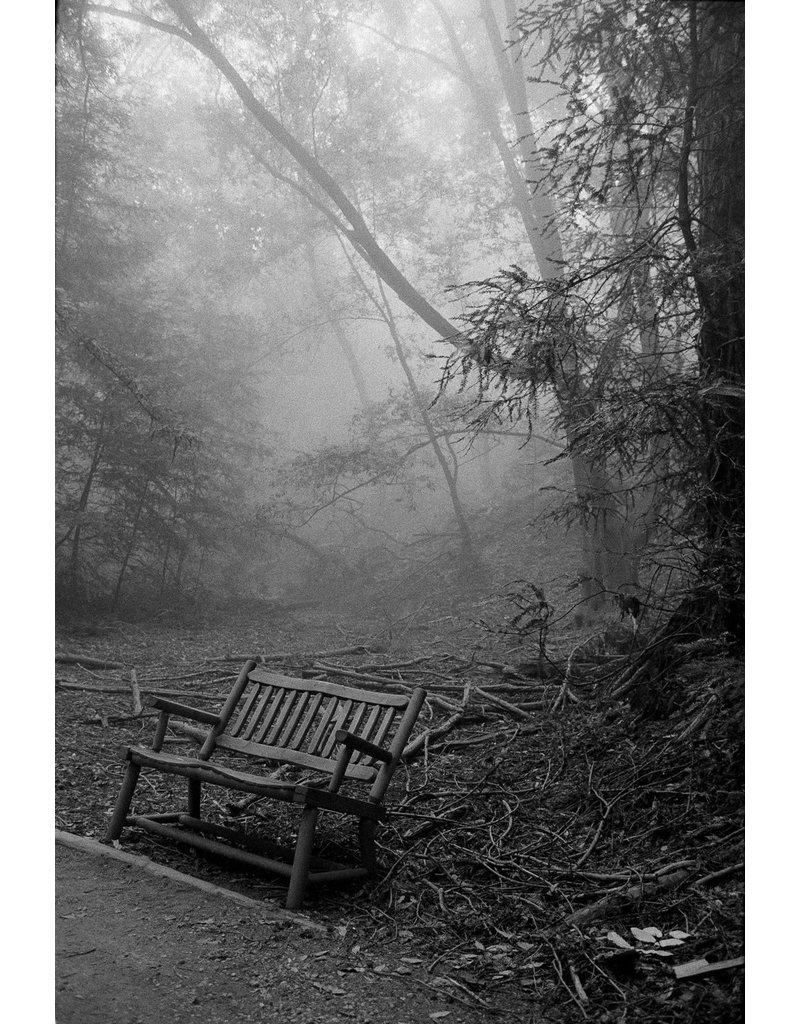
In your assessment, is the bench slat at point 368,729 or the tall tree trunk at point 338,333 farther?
the tall tree trunk at point 338,333

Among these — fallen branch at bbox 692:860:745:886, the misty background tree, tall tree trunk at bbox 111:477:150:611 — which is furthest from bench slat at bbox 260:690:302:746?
fallen branch at bbox 692:860:745:886

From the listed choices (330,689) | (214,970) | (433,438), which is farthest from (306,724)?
(433,438)

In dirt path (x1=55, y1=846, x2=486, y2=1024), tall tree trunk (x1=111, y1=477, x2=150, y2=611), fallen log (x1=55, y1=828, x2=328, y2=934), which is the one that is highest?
tall tree trunk (x1=111, y1=477, x2=150, y2=611)

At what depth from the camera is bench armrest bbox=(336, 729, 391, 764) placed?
219 centimetres

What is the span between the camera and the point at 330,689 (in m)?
2.56

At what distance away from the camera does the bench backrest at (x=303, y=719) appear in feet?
7.98

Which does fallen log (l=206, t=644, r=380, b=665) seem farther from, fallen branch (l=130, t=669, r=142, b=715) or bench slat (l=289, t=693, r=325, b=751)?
bench slat (l=289, t=693, r=325, b=751)

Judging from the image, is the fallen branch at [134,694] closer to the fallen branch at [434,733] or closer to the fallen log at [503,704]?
the fallen branch at [434,733]

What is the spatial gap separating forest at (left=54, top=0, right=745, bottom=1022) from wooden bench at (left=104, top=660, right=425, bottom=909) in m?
0.13

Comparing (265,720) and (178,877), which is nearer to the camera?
(178,877)

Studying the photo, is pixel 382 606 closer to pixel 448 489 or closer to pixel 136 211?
pixel 448 489

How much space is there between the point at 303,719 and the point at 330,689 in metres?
0.13

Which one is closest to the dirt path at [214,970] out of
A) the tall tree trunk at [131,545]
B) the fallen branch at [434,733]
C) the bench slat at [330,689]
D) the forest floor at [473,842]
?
the forest floor at [473,842]

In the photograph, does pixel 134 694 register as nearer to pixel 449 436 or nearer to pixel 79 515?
pixel 79 515
